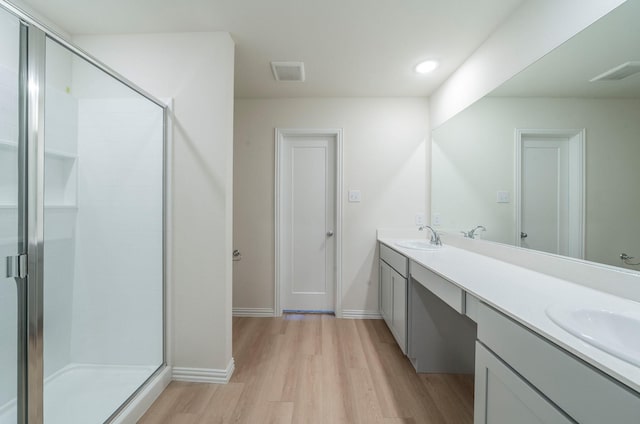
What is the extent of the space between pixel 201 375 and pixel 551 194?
2436 millimetres

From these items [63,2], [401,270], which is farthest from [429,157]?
[63,2]

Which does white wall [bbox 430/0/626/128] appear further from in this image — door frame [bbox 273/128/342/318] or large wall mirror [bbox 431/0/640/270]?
door frame [bbox 273/128/342/318]

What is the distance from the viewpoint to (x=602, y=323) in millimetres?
860

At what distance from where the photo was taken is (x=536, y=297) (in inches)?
40.6

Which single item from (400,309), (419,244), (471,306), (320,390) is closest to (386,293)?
(400,309)

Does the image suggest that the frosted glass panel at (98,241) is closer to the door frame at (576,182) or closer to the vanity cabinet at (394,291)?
the vanity cabinet at (394,291)

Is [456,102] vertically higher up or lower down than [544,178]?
higher up

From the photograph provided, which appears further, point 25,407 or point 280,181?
point 280,181

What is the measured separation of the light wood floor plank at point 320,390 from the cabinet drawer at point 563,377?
901 millimetres

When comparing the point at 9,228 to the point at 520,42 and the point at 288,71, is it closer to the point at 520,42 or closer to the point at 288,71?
the point at 288,71

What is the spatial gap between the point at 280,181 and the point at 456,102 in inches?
72.4

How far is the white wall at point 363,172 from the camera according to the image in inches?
111

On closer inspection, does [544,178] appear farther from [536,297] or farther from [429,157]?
[429,157]

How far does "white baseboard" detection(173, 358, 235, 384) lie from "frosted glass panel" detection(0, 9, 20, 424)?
85cm
